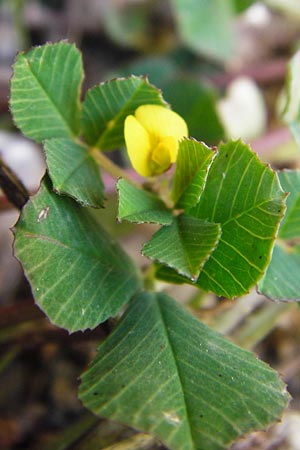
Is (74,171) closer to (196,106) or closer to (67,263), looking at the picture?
(67,263)

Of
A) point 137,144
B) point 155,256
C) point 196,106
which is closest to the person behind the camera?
point 155,256

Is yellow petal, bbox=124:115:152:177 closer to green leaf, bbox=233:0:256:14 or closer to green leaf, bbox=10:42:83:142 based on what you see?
green leaf, bbox=10:42:83:142

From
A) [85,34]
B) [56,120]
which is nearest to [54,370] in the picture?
[56,120]

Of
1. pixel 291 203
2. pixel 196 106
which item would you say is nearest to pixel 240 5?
pixel 196 106

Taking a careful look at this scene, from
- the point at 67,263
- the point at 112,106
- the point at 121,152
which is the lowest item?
the point at 121,152

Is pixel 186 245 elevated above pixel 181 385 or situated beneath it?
elevated above

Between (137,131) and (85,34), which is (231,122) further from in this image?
(137,131)

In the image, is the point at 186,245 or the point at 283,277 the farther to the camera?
the point at 283,277

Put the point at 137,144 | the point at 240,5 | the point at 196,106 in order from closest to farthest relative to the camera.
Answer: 1. the point at 137,144
2. the point at 196,106
3. the point at 240,5
